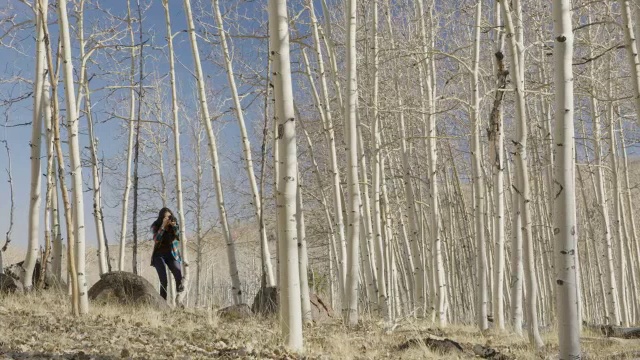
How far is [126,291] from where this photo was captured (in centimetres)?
911

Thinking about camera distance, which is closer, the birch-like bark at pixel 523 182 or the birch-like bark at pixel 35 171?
the birch-like bark at pixel 523 182

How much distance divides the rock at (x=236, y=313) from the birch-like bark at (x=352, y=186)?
1.48 m

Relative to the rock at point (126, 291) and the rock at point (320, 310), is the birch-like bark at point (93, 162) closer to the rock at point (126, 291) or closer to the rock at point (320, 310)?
the rock at point (126, 291)

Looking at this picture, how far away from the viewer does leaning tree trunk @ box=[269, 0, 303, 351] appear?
5.28 metres

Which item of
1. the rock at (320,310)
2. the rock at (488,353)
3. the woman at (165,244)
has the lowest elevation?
the rock at (488,353)

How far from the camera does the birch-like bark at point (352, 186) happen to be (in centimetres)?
766

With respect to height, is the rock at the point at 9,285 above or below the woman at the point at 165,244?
below

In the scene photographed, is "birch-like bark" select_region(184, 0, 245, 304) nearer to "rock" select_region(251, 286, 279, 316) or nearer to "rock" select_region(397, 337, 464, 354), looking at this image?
"rock" select_region(251, 286, 279, 316)

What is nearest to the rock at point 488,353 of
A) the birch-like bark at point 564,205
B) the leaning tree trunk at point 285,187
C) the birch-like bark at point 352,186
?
the birch-like bark at point 352,186

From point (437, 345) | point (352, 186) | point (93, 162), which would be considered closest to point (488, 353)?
point (437, 345)

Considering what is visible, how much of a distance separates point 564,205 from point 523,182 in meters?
2.15

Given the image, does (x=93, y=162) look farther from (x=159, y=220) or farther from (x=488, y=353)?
(x=488, y=353)

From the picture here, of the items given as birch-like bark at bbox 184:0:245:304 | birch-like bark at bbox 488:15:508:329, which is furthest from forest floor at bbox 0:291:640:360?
birch-like bark at bbox 184:0:245:304

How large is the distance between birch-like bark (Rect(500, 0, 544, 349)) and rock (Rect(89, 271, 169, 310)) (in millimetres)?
5197
